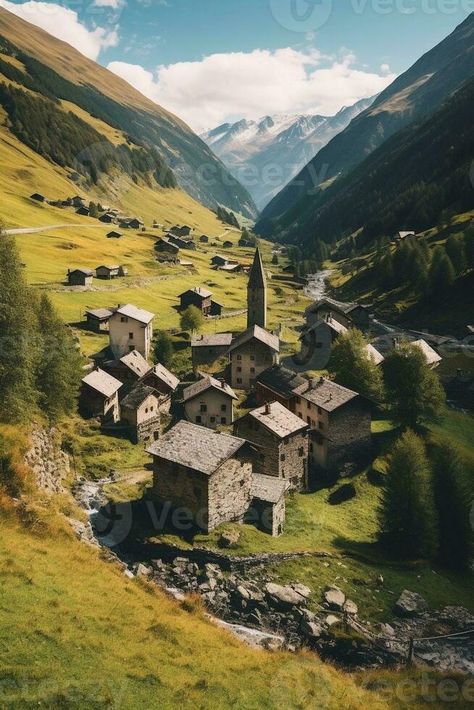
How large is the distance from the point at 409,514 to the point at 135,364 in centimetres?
4072

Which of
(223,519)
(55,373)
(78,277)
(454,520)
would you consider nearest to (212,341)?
(55,373)

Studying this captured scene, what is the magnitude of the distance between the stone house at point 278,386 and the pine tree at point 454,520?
22418mm

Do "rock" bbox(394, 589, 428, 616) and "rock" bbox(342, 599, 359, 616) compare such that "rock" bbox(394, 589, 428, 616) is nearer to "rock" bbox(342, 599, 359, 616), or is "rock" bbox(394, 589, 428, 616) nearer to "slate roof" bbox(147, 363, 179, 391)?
"rock" bbox(342, 599, 359, 616)

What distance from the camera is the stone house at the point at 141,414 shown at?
201ft

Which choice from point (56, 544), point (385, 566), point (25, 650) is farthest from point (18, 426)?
point (385, 566)

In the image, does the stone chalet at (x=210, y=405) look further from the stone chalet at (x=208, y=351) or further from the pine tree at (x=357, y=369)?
the pine tree at (x=357, y=369)

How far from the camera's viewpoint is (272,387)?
7244 centimetres

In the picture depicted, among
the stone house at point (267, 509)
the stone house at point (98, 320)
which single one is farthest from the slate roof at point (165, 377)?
the stone house at point (267, 509)

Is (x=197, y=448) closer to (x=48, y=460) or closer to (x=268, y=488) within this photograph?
(x=268, y=488)

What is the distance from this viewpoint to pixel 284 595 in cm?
3988

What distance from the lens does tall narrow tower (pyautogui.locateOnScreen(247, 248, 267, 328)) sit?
338 ft

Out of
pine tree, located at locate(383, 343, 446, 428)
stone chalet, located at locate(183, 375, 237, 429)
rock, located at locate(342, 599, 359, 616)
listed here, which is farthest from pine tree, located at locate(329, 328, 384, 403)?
rock, located at locate(342, 599, 359, 616)

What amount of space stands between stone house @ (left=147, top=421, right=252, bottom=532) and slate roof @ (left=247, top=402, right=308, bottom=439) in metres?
8.44

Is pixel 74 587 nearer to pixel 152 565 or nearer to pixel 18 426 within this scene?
pixel 152 565
